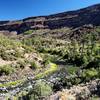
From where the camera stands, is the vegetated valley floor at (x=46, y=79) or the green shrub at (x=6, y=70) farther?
the green shrub at (x=6, y=70)

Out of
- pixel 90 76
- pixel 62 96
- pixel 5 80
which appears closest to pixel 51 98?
pixel 62 96

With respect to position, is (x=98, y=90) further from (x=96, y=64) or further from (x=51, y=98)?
(x=96, y=64)

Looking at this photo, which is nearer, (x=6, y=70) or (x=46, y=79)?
(x=46, y=79)

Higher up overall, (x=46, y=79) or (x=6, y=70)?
(x=6, y=70)

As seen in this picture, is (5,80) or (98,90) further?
(5,80)

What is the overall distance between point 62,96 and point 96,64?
22.0 m

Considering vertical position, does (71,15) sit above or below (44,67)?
above

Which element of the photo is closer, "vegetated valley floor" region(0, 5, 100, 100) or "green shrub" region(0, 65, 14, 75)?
"vegetated valley floor" region(0, 5, 100, 100)

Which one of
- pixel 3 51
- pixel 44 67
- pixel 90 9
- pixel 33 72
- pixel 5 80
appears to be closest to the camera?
pixel 5 80

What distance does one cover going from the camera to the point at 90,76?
2814cm

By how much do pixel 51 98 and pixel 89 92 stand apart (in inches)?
104

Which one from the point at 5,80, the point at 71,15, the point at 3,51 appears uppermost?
the point at 71,15

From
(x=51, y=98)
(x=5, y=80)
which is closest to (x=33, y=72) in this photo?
(x=5, y=80)

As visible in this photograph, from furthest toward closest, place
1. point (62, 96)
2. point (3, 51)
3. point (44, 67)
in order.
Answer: point (3, 51), point (44, 67), point (62, 96)
